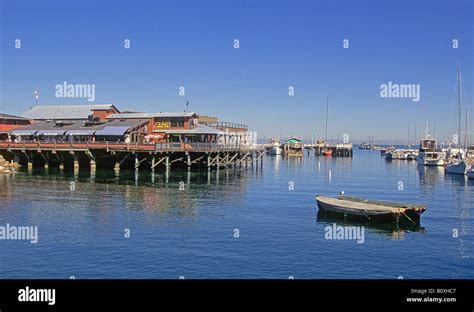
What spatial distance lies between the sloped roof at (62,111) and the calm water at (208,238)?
39102mm

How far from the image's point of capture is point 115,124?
76.1 m

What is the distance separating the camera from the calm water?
21.8 m

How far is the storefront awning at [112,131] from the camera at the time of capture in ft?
234

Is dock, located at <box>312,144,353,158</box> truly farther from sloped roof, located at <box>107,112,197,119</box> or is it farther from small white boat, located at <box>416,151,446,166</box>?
sloped roof, located at <box>107,112,197,119</box>

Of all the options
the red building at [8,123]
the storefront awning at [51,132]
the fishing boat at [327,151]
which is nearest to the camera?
the storefront awning at [51,132]

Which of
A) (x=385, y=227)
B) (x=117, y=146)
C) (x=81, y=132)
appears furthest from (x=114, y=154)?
(x=385, y=227)

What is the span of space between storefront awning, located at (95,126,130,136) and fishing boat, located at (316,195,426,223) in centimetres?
4287

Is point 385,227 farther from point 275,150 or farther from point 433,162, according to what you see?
point 275,150

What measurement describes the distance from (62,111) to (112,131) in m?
25.6

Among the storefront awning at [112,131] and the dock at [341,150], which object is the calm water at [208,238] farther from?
the dock at [341,150]

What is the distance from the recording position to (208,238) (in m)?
27.5

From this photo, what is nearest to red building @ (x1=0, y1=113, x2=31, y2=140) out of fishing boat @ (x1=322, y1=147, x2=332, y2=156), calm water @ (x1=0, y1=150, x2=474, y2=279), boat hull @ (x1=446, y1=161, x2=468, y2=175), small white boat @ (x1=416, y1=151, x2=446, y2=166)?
calm water @ (x1=0, y1=150, x2=474, y2=279)

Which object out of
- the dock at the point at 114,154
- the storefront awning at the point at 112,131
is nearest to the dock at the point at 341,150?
the dock at the point at 114,154
